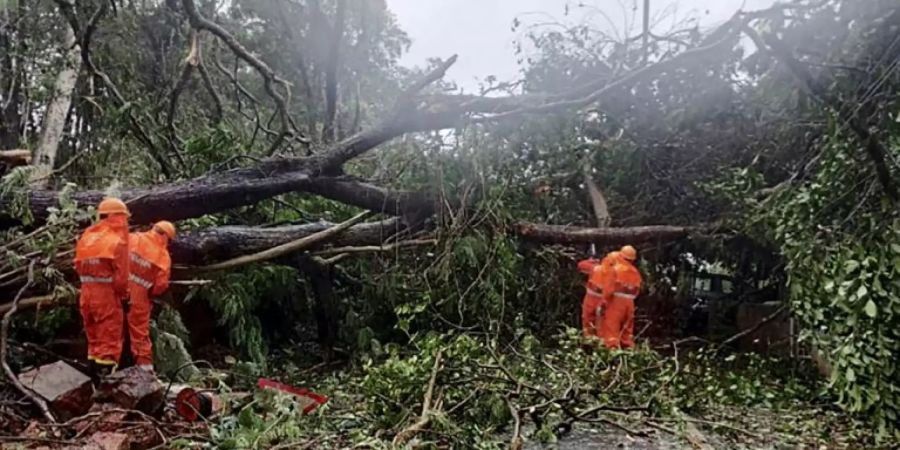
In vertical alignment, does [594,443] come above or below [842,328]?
below

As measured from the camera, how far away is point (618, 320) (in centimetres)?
632

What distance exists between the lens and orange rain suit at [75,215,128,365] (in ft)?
12.7

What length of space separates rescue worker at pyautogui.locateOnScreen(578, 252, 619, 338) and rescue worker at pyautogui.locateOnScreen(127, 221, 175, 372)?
3.45 meters

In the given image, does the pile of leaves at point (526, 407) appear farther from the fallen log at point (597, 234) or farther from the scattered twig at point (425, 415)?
the fallen log at point (597, 234)

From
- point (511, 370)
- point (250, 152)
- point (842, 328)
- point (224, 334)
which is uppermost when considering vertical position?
point (250, 152)

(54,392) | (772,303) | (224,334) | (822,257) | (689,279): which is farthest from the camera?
(689,279)

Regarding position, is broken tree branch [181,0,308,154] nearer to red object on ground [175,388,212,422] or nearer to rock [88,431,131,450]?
red object on ground [175,388,212,422]

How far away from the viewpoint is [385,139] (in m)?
5.11

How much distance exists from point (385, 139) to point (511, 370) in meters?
1.84

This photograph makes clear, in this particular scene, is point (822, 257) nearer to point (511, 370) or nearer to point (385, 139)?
point (511, 370)

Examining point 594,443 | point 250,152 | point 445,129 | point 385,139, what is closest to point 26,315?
point 250,152

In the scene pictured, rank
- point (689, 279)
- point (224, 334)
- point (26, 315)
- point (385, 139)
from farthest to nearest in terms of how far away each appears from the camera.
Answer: point (689, 279) < point (224, 334) < point (385, 139) < point (26, 315)

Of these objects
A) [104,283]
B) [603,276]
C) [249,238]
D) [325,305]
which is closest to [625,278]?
[603,276]

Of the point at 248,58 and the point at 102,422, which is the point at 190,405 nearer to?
the point at 102,422
